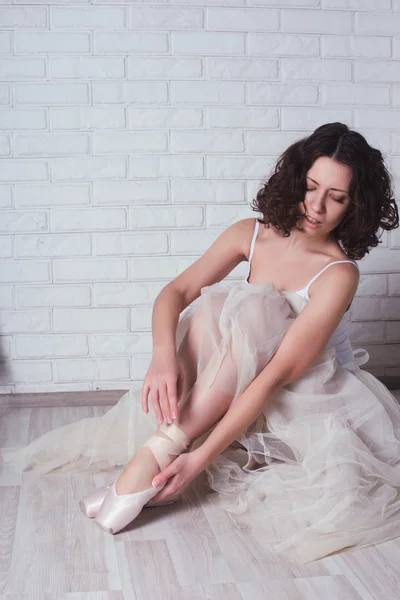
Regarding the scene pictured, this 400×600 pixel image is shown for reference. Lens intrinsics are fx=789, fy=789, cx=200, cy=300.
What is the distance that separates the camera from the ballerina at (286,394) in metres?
1.70

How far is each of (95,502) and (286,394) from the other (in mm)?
503

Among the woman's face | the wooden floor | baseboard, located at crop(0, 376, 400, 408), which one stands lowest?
baseboard, located at crop(0, 376, 400, 408)

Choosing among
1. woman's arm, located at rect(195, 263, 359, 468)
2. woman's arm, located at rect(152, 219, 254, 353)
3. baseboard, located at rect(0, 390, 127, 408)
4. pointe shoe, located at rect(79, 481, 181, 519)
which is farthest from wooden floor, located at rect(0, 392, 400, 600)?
baseboard, located at rect(0, 390, 127, 408)

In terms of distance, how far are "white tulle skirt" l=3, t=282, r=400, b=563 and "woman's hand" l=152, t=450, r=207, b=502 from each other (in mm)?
147

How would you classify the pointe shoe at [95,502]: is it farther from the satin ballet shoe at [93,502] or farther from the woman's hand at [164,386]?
the woman's hand at [164,386]

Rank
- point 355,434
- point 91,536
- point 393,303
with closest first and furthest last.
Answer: point 91,536, point 355,434, point 393,303

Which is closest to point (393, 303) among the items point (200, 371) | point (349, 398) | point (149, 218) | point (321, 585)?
point (149, 218)

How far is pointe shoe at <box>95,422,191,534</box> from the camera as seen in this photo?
5.53 feet

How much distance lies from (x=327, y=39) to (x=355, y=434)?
1572 millimetres

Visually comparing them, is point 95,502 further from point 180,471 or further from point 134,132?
point 134,132

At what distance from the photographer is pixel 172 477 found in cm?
173

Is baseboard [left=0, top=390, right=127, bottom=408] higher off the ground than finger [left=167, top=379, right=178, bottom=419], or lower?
lower

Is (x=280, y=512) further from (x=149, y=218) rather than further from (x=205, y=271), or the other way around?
(x=149, y=218)

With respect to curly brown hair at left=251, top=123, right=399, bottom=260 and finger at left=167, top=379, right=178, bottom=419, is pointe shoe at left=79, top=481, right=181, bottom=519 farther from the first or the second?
curly brown hair at left=251, top=123, right=399, bottom=260
